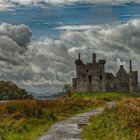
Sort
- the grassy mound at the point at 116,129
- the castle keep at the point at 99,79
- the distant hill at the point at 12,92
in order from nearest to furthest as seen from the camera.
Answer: the grassy mound at the point at 116,129 → the distant hill at the point at 12,92 → the castle keep at the point at 99,79

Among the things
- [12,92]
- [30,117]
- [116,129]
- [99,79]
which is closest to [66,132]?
[116,129]

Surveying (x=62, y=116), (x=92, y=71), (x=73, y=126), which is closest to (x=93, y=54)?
(x=92, y=71)

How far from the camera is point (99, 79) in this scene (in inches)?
4904

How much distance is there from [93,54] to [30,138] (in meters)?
102

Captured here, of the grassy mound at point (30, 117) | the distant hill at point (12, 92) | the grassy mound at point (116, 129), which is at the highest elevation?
the grassy mound at point (116, 129)

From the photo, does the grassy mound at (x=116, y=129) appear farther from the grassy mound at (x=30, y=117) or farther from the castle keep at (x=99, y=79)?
the castle keep at (x=99, y=79)

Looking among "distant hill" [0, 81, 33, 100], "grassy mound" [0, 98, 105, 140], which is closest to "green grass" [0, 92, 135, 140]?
"grassy mound" [0, 98, 105, 140]

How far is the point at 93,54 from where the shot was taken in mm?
127500

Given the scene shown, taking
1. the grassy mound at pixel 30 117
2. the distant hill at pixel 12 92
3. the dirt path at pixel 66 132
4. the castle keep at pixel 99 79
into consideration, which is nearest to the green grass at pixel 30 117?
the grassy mound at pixel 30 117

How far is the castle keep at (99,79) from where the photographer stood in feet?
408

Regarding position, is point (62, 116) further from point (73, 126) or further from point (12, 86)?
point (12, 86)

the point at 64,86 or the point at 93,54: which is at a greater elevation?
the point at 93,54

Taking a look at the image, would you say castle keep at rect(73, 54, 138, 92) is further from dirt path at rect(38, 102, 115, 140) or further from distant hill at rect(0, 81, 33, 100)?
dirt path at rect(38, 102, 115, 140)

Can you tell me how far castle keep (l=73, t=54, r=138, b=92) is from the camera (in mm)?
124375
